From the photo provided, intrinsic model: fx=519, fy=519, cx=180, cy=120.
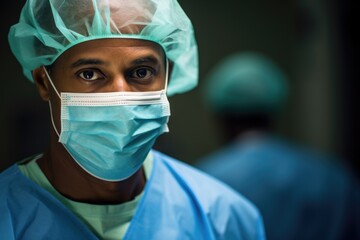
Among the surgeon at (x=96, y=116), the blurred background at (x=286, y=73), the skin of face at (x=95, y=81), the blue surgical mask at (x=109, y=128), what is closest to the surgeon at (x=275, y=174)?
the blurred background at (x=286, y=73)

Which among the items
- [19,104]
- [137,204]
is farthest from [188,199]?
[19,104]

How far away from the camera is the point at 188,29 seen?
165cm

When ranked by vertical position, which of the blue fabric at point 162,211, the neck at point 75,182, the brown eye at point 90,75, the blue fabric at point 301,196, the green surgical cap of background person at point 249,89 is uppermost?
the brown eye at point 90,75

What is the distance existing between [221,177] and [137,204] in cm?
160

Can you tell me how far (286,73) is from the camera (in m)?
4.75

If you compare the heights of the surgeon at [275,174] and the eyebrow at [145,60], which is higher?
the eyebrow at [145,60]

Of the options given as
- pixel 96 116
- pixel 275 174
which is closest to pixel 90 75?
pixel 96 116

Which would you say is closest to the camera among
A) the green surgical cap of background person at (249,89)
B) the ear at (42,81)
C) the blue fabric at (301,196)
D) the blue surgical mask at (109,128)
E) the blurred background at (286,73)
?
the blue surgical mask at (109,128)

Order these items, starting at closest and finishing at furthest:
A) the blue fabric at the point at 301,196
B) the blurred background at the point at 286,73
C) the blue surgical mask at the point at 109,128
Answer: the blue surgical mask at the point at 109,128 → the blue fabric at the point at 301,196 → the blurred background at the point at 286,73

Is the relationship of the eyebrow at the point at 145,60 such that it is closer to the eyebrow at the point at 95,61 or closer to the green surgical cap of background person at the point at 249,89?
the eyebrow at the point at 95,61

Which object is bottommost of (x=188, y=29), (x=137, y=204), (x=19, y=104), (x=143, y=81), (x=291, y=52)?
(x=19, y=104)

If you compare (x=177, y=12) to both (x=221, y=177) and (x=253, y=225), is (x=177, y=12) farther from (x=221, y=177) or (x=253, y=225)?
(x=221, y=177)

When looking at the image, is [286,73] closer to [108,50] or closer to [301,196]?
[301,196]

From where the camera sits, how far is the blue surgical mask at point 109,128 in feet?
4.75
